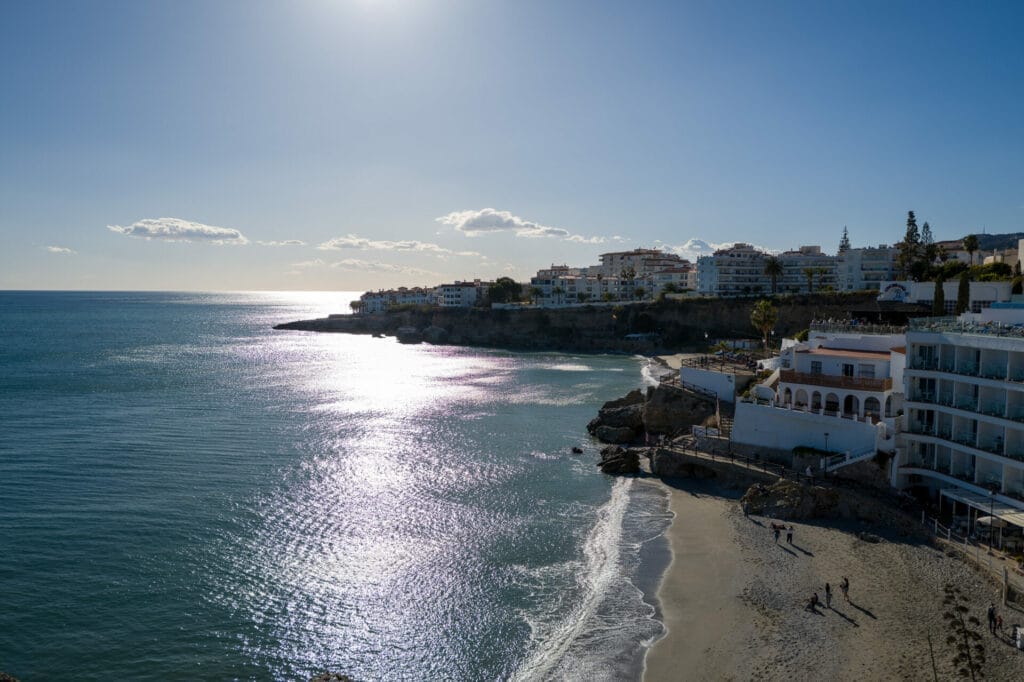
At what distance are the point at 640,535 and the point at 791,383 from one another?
1494 cm

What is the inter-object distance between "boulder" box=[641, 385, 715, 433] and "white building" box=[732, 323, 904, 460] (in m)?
6.32

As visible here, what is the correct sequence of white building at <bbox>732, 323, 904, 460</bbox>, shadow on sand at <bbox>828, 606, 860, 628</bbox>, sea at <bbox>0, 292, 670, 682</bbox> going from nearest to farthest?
sea at <bbox>0, 292, 670, 682</bbox>
shadow on sand at <bbox>828, 606, 860, 628</bbox>
white building at <bbox>732, 323, 904, 460</bbox>

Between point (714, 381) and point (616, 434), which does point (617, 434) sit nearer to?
point (616, 434)

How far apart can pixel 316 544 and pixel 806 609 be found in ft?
71.3

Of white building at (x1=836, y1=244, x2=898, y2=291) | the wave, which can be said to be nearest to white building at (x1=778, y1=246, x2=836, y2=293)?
white building at (x1=836, y1=244, x2=898, y2=291)

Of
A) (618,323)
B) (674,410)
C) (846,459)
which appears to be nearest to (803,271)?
(618,323)

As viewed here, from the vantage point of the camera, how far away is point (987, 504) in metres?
28.8

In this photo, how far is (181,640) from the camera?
22953 mm

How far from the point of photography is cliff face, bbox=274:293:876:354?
368 feet

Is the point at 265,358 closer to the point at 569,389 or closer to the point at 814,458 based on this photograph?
the point at 569,389

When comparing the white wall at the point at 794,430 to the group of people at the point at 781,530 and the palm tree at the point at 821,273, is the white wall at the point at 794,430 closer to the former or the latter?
the group of people at the point at 781,530

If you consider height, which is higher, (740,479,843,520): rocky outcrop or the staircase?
the staircase

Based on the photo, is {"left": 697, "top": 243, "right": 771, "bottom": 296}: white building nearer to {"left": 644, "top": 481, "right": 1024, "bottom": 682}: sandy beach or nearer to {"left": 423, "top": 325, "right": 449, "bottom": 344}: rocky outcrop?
{"left": 423, "top": 325, "right": 449, "bottom": 344}: rocky outcrop

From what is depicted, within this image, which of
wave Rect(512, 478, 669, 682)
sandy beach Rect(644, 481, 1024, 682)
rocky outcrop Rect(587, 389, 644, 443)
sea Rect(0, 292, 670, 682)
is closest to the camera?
sandy beach Rect(644, 481, 1024, 682)
